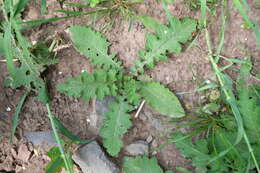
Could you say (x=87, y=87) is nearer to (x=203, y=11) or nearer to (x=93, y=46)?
(x=93, y=46)

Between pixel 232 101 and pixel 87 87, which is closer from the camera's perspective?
pixel 232 101

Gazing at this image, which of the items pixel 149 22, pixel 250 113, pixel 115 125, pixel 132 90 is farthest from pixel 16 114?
pixel 250 113

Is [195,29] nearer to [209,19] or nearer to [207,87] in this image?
[209,19]

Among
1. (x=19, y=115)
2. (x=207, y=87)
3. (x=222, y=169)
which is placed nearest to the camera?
(x=222, y=169)

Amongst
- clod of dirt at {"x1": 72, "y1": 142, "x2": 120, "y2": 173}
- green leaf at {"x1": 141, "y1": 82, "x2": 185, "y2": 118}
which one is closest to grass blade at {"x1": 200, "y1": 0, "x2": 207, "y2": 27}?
green leaf at {"x1": 141, "y1": 82, "x2": 185, "y2": 118}

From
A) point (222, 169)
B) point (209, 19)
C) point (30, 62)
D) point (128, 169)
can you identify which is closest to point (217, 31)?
point (209, 19)

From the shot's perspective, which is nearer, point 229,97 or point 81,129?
point 229,97

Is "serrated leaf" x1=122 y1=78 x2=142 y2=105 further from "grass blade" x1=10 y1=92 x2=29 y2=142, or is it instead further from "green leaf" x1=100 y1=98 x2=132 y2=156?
"grass blade" x1=10 y1=92 x2=29 y2=142
